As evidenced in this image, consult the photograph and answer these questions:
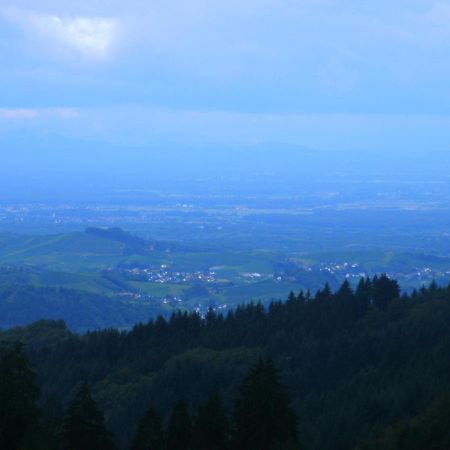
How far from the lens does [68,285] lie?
10788 centimetres

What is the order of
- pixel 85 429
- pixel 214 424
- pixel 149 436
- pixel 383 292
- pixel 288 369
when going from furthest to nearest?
pixel 383 292
pixel 288 369
pixel 214 424
pixel 85 429
pixel 149 436

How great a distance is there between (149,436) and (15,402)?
3.18 metres

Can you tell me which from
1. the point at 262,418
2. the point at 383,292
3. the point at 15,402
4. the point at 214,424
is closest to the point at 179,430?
the point at 214,424

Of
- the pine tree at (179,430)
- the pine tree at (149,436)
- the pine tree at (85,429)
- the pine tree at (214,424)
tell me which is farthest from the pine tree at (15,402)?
→ the pine tree at (214,424)

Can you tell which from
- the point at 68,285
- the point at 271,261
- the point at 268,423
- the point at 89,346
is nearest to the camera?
the point at 268,423

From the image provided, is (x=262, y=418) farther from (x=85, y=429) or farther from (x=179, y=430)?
(x=85, y=429)

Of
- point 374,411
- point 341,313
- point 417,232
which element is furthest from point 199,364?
point 417,232

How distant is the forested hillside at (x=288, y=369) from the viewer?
2445 cm

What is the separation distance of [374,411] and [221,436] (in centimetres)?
834

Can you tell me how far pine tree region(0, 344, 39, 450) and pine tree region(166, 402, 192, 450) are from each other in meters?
3.10

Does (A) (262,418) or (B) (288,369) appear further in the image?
(B) (288,369)

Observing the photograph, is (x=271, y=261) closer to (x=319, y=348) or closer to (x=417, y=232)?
(x=417, y=232)

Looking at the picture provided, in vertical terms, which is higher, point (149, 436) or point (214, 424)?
point (214, 424)

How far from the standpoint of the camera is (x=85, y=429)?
21.7 meters
